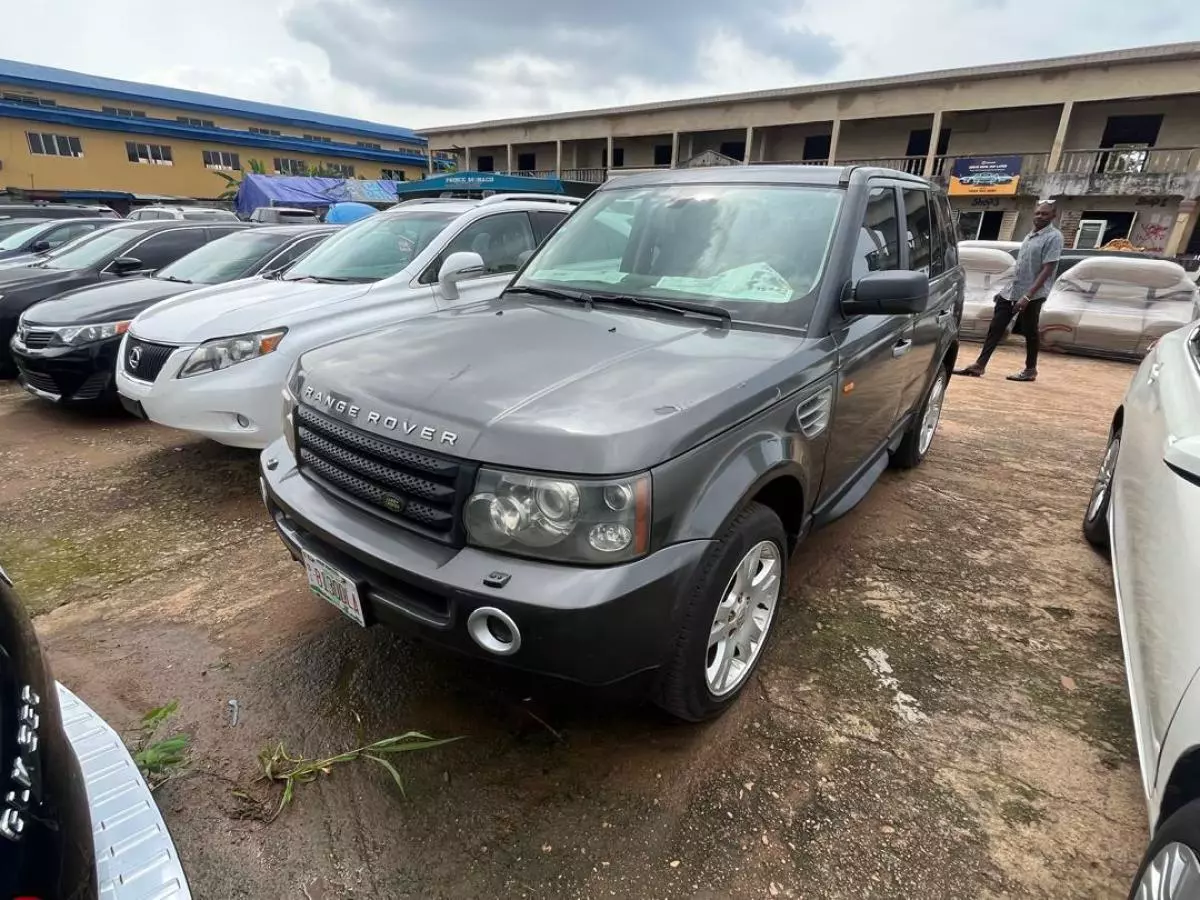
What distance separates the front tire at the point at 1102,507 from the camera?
3.54 metres

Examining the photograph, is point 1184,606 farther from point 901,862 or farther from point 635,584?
point 635,584

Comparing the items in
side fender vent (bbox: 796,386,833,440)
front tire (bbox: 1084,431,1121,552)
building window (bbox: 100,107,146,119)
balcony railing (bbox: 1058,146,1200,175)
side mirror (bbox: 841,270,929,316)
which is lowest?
front tire (bbox: 1084,431,1121,552)

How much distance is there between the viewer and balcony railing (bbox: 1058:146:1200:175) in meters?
20.8

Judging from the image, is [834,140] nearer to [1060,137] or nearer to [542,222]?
[1060,137]

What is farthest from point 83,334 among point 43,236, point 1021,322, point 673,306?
point 1021,322

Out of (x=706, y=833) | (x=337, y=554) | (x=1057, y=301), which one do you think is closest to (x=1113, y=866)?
(x=706, y=833)

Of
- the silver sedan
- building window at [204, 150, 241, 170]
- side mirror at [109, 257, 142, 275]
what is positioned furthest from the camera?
building window at [204, 150, 241, 170]

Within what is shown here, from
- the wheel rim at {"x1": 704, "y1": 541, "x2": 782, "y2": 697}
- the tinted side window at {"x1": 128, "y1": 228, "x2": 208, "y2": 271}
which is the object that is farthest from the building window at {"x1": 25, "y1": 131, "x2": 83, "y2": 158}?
the wheel rim at {"x1": 704, "y1": 541, "x2": 782, "y2": 697}

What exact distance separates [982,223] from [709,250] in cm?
2696

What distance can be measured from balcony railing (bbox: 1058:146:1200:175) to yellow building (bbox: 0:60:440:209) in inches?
1544

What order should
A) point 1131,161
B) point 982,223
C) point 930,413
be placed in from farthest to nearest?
point 982,223
point 1131,161
point 930,413

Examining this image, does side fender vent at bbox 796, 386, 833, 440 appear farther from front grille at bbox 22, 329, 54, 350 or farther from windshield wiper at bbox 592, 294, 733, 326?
front grille at bbox 22, 329, 54, 350

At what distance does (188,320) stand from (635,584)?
13.0 feet

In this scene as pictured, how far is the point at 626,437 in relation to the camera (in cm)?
171
